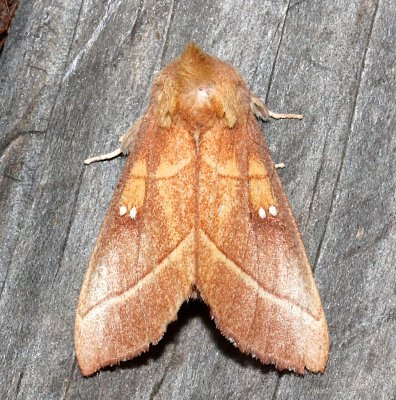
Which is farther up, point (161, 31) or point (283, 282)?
point (161, 31)

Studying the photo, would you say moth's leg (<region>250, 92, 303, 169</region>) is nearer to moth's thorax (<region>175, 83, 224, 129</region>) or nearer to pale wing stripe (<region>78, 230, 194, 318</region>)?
moth's thorax (<region>175, 83, 224, 129</region>)

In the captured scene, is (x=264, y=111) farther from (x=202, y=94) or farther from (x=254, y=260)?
(x=254, y=260)

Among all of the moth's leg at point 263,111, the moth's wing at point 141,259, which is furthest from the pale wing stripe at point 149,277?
the moth's leg at point 263,111

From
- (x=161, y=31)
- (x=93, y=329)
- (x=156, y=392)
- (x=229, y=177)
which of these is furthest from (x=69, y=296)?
(x=161, y=31)

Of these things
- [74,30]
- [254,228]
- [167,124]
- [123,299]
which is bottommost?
[123,299]

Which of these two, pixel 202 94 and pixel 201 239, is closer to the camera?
pixel 201 239

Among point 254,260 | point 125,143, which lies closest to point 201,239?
point 254,260

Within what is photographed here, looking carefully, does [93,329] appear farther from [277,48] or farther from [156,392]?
[277,48]
